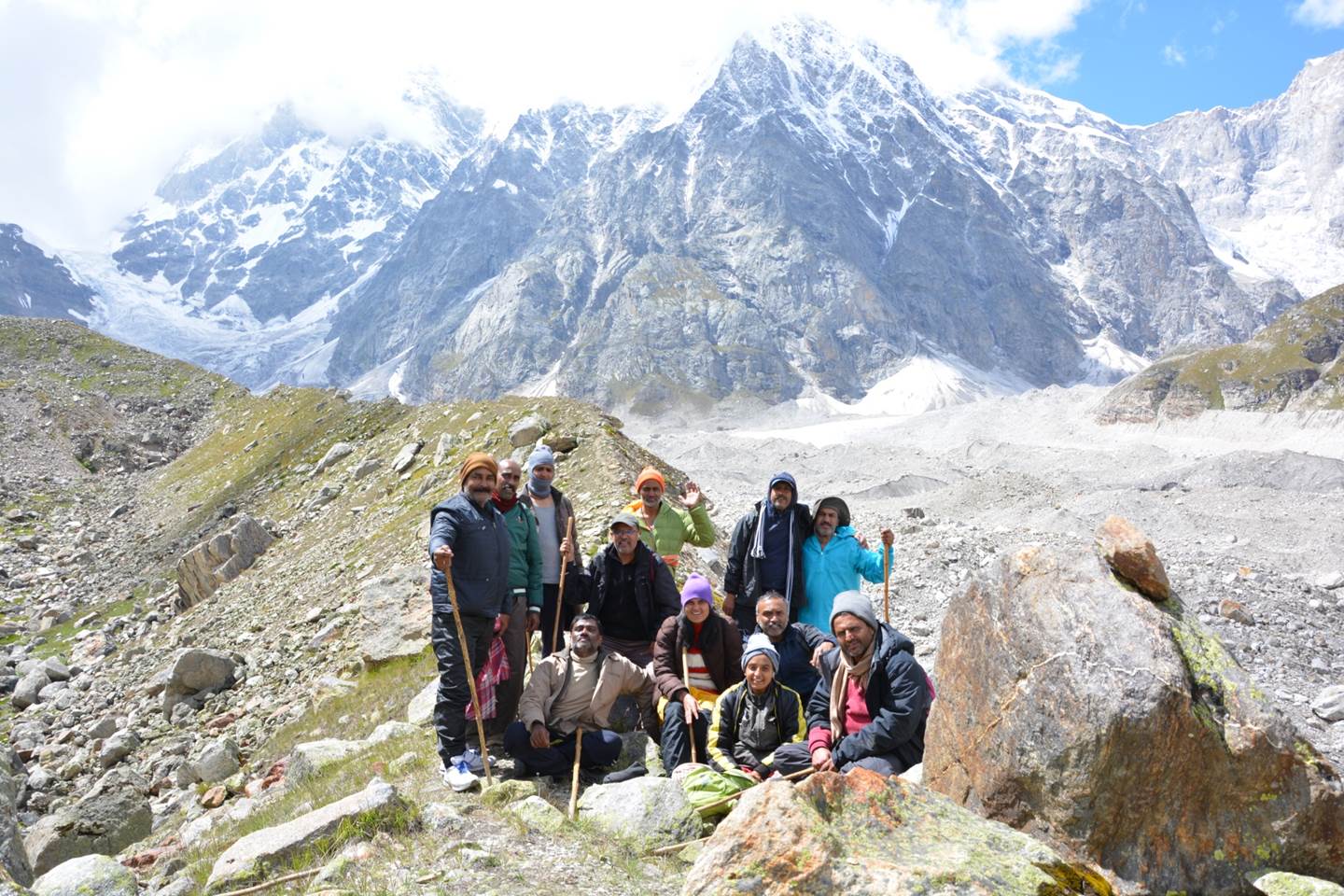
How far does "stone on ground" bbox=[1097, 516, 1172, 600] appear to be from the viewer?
6449 millimetres

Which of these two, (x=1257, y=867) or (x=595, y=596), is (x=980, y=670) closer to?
(x=1257, y=867)

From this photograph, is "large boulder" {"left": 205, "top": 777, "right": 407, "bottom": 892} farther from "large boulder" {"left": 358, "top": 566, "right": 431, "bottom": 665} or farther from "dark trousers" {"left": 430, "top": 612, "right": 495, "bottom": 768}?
"large boulder" {"left": 358, "top": 566, "right": 431, "bottom": 665}

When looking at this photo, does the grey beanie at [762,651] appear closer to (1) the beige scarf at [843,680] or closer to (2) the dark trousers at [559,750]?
(1) the beige scarf at [843,680]

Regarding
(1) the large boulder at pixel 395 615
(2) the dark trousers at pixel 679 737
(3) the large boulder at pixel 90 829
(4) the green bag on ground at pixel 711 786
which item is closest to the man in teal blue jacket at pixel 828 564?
(2) the dark trousers at pixel 679 737

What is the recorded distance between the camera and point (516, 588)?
34.1 feet

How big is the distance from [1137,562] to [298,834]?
7.20 meters

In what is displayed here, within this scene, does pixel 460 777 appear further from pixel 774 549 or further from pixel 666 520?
pixel 666 520

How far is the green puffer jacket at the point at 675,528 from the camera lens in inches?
468

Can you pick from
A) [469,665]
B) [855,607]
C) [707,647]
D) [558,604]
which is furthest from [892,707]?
[558,604]

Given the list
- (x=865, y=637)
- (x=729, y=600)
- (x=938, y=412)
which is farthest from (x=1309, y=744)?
(x=938, y=412)

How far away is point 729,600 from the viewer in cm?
1099

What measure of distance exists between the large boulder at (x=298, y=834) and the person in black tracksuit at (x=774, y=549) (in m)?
4.75

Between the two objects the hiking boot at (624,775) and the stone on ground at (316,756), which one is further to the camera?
the stone on ground at (316,756)

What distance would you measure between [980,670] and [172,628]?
2360 cm
